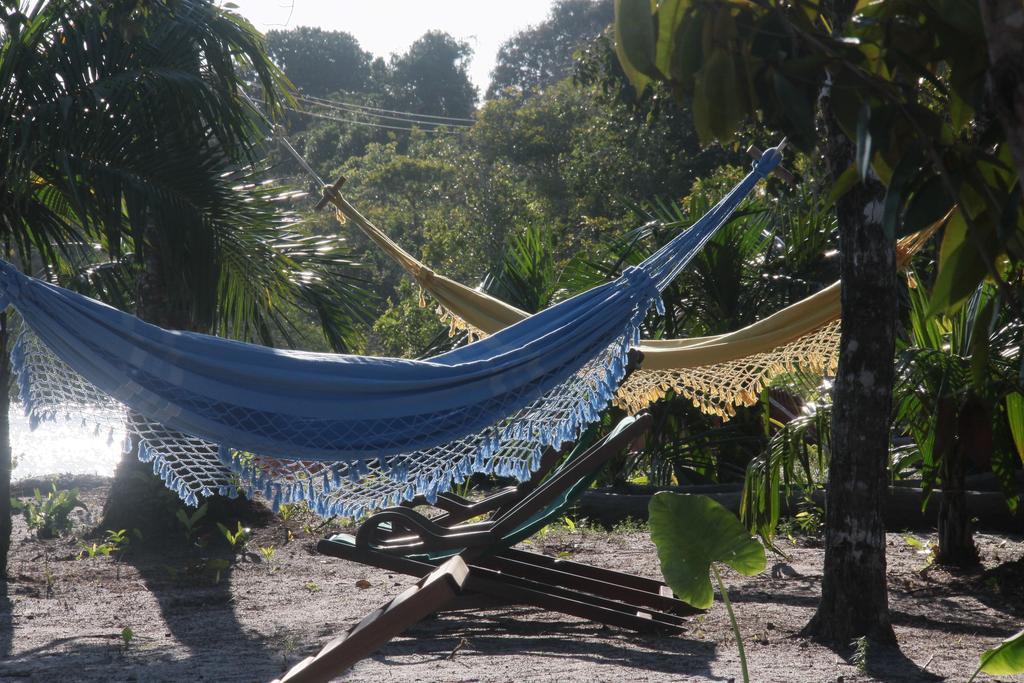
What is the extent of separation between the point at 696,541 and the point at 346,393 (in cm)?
104

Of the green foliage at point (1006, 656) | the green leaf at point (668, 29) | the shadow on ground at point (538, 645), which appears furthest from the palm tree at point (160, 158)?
the green foliage at point (1006, 656)

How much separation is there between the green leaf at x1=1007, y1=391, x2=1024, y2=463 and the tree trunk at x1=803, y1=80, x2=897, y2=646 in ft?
3.45

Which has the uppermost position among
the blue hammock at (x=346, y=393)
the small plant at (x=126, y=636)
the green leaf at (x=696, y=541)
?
the blue hammock at (x=346, y=393)

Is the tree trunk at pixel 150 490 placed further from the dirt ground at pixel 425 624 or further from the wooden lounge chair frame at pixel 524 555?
the wooden lounge chair frame at pixel 524 555

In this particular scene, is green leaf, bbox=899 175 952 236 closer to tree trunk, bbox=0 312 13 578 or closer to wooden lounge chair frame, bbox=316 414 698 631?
wooden lounge chair frame, bbox=316 414 698 631

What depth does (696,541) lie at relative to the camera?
7.35 ft

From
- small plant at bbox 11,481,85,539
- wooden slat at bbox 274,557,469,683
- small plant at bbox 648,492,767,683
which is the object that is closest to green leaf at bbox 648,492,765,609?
small plant at bbox 648,492,767,683

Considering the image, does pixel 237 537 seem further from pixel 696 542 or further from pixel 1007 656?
pixel 1007 656

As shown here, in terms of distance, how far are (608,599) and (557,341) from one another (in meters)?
1.07

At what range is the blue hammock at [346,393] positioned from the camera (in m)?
2.71

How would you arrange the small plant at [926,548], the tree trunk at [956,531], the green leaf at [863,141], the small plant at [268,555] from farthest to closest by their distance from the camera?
the small plant at [268,555], the small plant at [926,548], the tree trunk at [956,531], the green leaf at [863,141]

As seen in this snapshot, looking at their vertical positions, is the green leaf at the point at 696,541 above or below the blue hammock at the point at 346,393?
below

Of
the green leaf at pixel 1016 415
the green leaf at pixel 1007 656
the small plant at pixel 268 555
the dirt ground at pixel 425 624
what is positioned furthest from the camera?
the small plant at pixel 268 555

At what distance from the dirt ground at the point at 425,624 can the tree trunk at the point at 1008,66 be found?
72.3 inches
